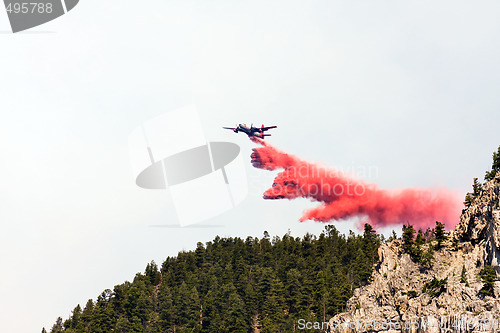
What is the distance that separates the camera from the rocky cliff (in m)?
91.0

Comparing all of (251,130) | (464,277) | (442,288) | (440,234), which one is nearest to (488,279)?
(464,277)

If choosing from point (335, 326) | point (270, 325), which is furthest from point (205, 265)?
point (335, 326)

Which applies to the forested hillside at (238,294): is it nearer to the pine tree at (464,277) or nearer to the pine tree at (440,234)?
the pine tree at (440,234)

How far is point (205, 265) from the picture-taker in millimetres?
192000

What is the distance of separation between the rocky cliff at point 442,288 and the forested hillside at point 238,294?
20.0 m

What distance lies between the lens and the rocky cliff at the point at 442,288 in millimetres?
91000

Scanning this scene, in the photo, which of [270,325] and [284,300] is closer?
[270,325]

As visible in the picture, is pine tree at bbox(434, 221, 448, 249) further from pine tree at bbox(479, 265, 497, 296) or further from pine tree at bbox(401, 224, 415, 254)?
pine tree at bbox(479, 265, 497, 296)

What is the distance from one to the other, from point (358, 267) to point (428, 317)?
222 ft

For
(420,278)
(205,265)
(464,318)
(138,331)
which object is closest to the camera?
(464,318)

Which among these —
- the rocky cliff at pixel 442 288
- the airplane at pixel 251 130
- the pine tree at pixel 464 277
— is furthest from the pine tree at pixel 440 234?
the airplane at pixel 251 130

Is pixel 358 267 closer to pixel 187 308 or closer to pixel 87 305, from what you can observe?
pixel 187 308

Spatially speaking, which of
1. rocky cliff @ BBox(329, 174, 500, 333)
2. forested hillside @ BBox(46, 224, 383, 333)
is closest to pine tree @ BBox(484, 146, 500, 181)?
rocky cliff @ BBox(329, 174, 500, 333)

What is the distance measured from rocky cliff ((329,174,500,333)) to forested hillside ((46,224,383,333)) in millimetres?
19965
